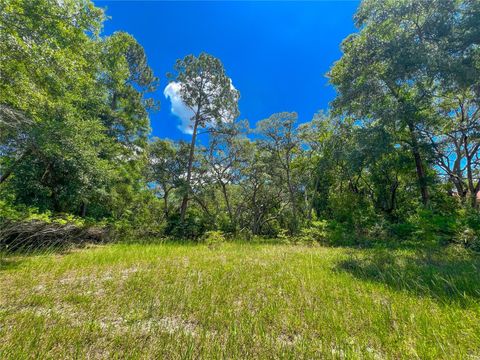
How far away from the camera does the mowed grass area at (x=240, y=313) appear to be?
189 centimetres

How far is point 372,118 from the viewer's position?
30.7 feet

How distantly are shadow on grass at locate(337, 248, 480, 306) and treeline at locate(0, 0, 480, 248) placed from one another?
11.7 ft

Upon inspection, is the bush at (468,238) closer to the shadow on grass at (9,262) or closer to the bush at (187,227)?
the bush at (187,227)

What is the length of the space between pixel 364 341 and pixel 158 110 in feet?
60.8

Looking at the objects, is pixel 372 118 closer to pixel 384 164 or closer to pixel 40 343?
pixel 384 164

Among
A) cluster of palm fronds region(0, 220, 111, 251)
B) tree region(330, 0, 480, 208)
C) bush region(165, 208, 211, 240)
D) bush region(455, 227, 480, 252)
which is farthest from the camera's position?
bush region(165, 208, 211, 240)

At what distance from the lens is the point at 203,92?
14820 millimetres

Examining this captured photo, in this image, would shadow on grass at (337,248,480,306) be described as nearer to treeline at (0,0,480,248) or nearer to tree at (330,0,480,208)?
treeline at (0,0,480,248)

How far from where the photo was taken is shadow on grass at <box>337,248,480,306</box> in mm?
2912

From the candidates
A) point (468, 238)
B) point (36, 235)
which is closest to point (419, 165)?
point (468, 238)

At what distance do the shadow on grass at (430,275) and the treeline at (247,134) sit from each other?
3576 millimetres

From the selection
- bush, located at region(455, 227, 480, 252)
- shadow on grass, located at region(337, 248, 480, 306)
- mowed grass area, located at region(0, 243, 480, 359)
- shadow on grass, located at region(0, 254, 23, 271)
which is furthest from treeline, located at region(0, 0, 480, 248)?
mowed grass area, located at region(0, 243, 480, 359)

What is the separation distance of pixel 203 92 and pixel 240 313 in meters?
15.0

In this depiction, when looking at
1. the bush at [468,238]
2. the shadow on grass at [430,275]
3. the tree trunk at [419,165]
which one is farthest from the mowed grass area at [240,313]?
A: the tree trunk at [419,165]
